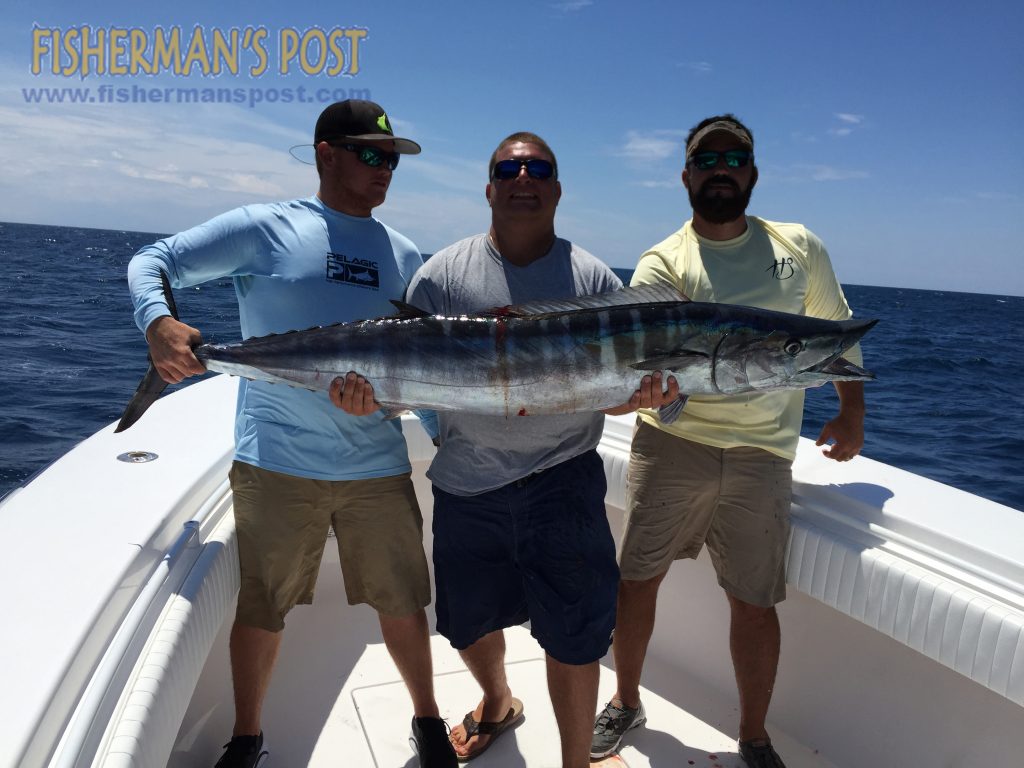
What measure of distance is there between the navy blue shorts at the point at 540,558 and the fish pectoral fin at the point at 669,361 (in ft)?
1.61

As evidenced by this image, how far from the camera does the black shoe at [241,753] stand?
2654 mm

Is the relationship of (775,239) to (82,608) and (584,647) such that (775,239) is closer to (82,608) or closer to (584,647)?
(584,647)

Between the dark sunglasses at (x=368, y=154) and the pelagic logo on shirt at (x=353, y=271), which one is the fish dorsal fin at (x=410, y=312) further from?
the dark sunglasses at (x=368, y=154)

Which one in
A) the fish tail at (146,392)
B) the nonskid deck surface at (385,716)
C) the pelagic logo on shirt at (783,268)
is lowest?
the nonskid deck surface at (385,716)

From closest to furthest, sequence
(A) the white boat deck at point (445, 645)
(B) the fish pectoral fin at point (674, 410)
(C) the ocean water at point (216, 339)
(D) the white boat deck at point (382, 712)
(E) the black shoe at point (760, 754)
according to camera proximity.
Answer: (A) the white boat deck at point (445, 645), (B) the fish pectoral fin at point (674, 410), (E) the black shoe at point (760, 754), (D) the white boat deck at point (382, 712), (C) the ocean water at point (216, 339)

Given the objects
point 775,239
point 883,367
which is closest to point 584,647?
point 775,239

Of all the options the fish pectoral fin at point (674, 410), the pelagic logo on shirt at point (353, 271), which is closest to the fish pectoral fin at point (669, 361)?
the fish pectoral fin at point (674, 410)

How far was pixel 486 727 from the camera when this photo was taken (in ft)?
10.0

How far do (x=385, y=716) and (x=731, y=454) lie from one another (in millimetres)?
1838

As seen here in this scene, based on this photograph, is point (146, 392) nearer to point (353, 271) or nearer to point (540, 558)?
point (353, 271)

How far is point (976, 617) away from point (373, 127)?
2613 millimetres

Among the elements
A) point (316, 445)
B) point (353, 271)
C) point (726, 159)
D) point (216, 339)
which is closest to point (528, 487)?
point (316, 445)

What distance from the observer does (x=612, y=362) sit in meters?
2.39

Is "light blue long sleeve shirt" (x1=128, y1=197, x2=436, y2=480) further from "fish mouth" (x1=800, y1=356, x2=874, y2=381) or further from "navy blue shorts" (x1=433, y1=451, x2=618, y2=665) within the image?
"fish mouth" (x1=800, y1=356, x2=874, y2=381)
